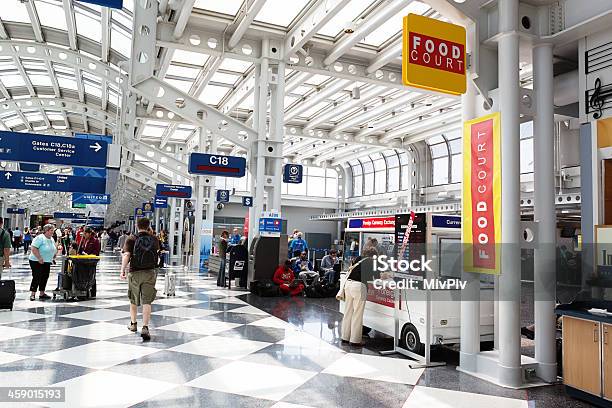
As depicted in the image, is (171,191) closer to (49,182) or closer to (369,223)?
(49,182)

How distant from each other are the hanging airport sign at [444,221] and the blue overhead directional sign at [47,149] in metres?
8.56

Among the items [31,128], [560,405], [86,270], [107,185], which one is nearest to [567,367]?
[560,405]

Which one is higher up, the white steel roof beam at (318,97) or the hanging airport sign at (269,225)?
the white steel roof beam at (318,97)

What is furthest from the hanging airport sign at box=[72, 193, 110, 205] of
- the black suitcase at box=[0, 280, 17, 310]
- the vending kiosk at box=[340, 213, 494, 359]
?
the vending kiosk at box=[340, 213, 494, 359]

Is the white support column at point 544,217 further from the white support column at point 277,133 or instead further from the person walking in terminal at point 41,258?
the person walking in terminal at point 41,258

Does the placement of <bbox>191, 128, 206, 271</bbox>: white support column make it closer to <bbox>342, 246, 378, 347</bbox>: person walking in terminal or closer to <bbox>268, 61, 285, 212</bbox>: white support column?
<bbox>268, 61, 285, 212</bbox>: white support column

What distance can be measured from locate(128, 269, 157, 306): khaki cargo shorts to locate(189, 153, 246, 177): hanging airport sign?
555 centimetres

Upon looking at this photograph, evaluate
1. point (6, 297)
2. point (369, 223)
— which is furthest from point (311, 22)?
point (6, 297)

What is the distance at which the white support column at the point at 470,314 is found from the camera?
488cm

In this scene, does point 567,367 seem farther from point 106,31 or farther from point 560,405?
point 106,31

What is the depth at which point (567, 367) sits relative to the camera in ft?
13.6

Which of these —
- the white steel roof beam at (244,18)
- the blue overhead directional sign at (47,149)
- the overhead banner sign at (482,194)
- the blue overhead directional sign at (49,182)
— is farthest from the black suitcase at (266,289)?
the blue overhead directional sign at (49,182)

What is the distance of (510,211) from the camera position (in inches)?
180

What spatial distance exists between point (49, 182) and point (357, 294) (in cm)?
1298
